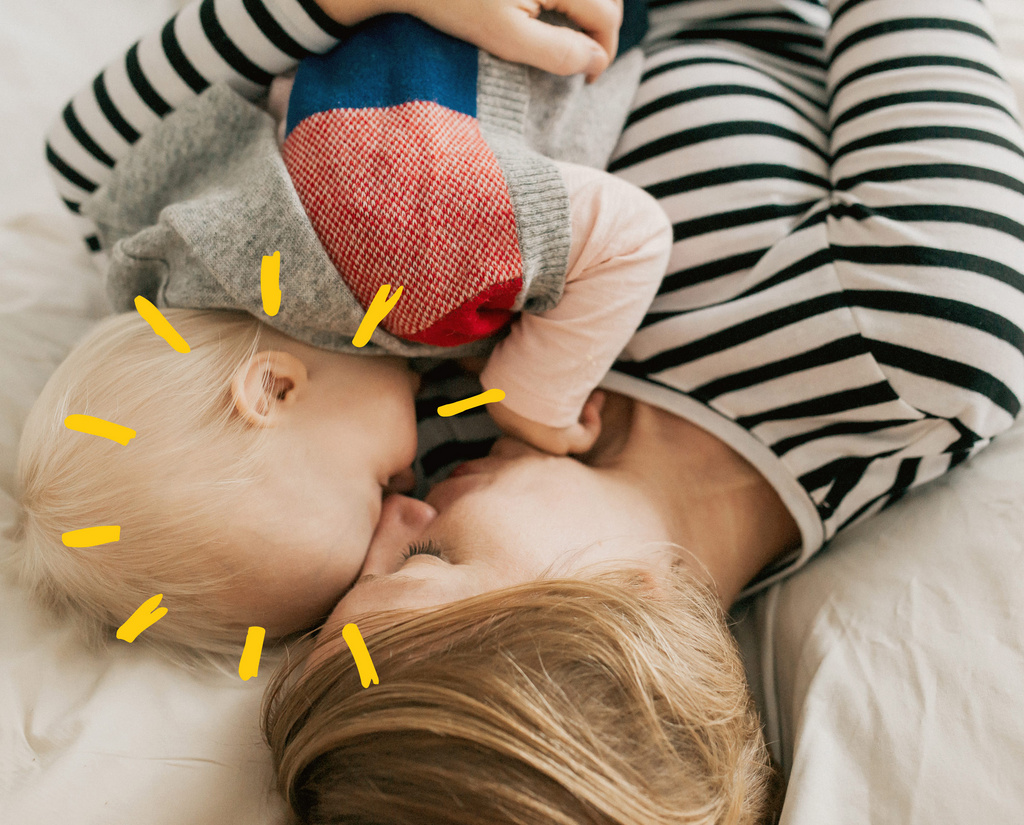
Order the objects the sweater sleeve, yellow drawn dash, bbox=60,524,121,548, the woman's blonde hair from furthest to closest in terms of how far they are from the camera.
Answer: the sweater sleeve < yellow drawn dash, bbox=60,524,121,548 < the woman's blonde hair

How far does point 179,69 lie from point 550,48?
1.38 ft

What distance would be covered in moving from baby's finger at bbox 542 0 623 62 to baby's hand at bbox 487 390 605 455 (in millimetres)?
433

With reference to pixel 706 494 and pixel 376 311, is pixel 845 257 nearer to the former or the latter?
pixel 706 494

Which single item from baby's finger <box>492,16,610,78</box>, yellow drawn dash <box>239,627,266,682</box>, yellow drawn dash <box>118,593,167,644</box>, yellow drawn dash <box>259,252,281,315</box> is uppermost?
baby's finger <box>492,16,610,78</box>

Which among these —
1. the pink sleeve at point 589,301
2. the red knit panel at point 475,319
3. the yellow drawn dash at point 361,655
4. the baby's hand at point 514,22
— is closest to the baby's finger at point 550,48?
the baby's hand at point 514,22

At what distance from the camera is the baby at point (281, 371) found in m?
0.64

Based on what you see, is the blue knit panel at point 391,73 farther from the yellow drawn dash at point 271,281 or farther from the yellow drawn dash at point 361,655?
the yellow drawn dash at point 361,655

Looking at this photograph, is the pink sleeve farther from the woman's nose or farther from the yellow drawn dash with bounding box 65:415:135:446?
the yellow drawn dash with bounding box 65:415:135:446

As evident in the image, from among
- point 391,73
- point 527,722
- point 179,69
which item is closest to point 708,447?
point 527,722

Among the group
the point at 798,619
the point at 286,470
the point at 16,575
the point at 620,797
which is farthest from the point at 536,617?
the point at 16,575

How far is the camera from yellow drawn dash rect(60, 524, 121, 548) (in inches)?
24.9

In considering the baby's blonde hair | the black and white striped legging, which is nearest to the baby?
the baby's blonde hair

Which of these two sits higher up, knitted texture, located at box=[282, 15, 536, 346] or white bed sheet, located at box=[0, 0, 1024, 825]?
knitted texture, located at box=[282, 15, 536, 346]

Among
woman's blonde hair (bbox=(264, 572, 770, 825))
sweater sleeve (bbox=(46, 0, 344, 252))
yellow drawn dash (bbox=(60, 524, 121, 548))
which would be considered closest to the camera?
woman's blonde hair (bbox=(264, 572, 770, 825))
